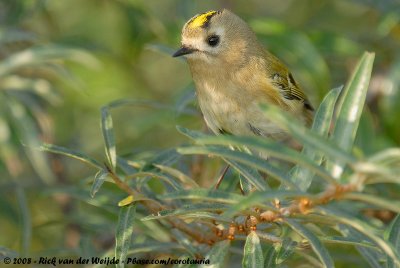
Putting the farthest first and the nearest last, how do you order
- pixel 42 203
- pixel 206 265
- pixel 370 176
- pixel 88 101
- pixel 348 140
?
pixel 88 101
pixel 42 203
pixel 206 265
pixel 348 140
pixel 370 176

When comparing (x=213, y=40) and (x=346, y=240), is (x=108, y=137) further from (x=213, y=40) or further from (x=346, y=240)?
(x=213, y=40)

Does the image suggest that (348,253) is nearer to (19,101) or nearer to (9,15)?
(19,101)

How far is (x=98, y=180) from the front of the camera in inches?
74.4

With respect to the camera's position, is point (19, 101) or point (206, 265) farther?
point (19, 101)

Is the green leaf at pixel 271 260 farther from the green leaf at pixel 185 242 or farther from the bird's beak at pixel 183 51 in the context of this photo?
the bird's beak at pixel 183 51

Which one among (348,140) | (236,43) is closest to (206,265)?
(348,140)

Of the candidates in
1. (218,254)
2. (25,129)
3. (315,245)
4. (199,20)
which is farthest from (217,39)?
(315,245)

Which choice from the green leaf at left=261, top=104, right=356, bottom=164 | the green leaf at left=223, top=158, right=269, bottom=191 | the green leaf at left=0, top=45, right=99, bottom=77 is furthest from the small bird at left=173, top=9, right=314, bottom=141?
the green leaf at left=261, top=104, right=356, bottom=164

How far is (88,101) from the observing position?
12.7 ft

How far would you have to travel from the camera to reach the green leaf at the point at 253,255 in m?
1.81

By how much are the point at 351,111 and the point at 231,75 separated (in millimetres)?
1369

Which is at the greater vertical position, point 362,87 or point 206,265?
point 362,87

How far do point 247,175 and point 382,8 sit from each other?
184 centimetres

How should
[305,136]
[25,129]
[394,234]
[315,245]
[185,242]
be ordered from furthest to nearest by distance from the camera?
[25,129]
[185,242]
[394,234]
[315,245]
[305,136]
